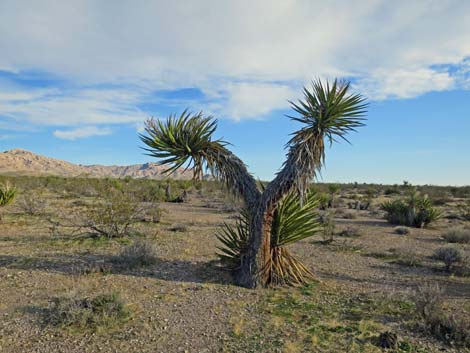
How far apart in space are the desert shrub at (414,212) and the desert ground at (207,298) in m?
5.05

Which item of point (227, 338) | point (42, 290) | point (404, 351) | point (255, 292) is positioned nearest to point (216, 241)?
point (255, 292)

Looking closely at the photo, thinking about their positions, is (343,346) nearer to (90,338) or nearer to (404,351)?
(404,351)

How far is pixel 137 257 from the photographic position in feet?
27.1

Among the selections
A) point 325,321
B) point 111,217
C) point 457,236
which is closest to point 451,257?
point 457,236

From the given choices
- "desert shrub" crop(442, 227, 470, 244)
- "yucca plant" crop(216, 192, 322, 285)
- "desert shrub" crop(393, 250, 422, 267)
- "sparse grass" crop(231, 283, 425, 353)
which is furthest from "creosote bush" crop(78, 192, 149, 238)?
"desert shrub" crop(442, 227, 470, 244)

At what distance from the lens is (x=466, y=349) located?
472cm

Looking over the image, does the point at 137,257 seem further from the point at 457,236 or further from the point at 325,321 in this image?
the point at 457,236

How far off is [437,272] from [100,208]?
9818 millimetres

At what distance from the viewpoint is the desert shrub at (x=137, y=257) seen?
8156 millimetres

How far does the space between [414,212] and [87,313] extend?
15358 mm

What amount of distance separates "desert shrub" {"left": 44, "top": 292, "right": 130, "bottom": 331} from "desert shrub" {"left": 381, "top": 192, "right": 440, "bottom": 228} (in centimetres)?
1473

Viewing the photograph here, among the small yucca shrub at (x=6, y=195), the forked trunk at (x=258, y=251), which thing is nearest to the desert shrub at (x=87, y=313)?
the forked trunk at (x=258, y=251)

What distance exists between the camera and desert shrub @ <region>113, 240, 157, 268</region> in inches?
321

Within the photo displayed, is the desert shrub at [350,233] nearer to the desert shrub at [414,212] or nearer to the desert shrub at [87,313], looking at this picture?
the desert shrub at [414,212]
